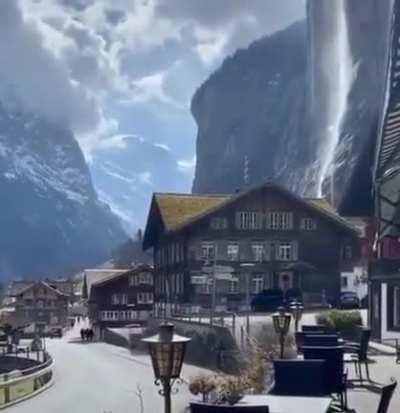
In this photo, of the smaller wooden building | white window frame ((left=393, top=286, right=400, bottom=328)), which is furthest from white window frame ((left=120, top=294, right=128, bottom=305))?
white window frame ((left=393, top=286, right=400, bottom=328))

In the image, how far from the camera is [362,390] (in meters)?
18.1

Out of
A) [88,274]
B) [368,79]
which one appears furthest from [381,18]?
[88,274]

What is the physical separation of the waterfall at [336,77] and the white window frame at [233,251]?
9091 cm

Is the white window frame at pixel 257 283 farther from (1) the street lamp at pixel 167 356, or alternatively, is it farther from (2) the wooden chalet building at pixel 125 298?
(1) the street lamp at pixel 167 356

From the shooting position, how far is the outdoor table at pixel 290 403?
32.6ft

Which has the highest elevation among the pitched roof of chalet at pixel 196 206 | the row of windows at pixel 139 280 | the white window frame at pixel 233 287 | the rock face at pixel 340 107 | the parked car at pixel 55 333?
the rock face at pixel 340 107

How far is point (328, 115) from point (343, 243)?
366ft

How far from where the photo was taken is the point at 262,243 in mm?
65125

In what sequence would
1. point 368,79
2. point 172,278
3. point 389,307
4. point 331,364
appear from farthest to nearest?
1. point 368,79
2. point 172,278
3. point 389,307
4. point 331,364

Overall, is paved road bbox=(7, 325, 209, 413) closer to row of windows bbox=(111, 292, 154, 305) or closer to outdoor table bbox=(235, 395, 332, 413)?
outdoor table bbox=(235, 395, 332, 413)

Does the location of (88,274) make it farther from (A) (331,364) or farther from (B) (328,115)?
(A) (331,364)

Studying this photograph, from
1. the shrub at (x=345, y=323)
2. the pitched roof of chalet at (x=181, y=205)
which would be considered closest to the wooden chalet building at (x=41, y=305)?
the pitched roof of chalet at (x=181, y=205)

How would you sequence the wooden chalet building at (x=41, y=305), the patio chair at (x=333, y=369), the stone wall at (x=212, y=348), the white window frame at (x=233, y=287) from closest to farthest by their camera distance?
the patio chair at (x=333, y=369) < the stone wall at (x=212, y=348) < the white window frame at (x=233, y=287) < the wooden chalet building at (x=41, y=305)

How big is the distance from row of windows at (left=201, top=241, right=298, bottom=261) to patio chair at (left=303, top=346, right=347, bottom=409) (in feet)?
163
